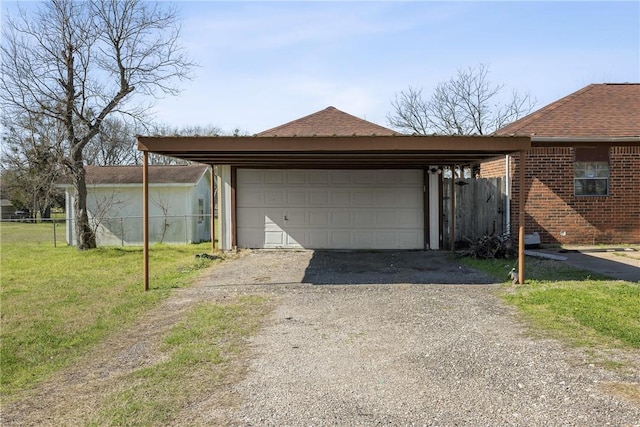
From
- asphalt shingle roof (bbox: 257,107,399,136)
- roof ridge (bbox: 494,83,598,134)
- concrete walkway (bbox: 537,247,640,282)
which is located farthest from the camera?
asphalt shingle roof (bbox: 257,107,399,136)

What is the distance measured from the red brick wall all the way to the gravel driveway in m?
5.73

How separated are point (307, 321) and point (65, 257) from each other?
10.2 meters

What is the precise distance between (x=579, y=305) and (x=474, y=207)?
23.4 ft

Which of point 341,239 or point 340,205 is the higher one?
point 340,205

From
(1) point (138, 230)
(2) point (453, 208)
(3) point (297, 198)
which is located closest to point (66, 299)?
(3) point (297, 198)

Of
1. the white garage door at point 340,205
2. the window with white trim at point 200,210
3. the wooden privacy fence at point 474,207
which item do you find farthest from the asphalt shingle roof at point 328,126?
the window with white trim at point 200,210

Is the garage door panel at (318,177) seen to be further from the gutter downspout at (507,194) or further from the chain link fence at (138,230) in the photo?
the chain link fence at (138,230)

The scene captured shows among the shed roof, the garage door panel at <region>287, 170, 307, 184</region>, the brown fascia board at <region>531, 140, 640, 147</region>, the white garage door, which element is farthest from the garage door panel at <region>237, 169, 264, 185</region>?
the brown fascia board at <region>531, 140, 640, 147</region>

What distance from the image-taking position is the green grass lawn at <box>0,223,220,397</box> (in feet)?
18.4

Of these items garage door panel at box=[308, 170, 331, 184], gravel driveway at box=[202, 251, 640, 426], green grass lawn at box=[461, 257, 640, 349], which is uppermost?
garage door panel at box=[308, 170, 331, 184]

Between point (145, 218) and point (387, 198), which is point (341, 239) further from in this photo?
point (145, 218)

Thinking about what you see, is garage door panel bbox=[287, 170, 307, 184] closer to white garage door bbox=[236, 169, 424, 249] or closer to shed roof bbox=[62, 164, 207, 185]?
white garage door bbox=[236, 169, 424, 249]

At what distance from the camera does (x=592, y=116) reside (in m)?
13.4

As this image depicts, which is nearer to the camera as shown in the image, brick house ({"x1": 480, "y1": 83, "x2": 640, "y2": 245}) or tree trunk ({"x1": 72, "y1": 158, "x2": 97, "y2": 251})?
brick house ({"x1": 480, "y1": 83, "x2": 640, "y2": 245})
